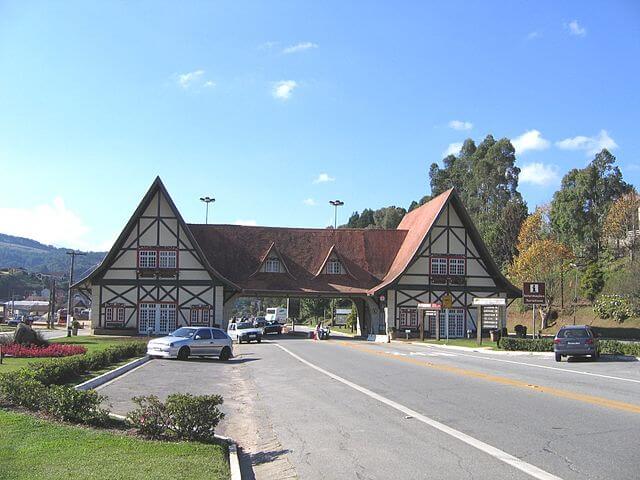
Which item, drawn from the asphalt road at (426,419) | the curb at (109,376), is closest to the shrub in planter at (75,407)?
the asphalt road at (426,419)

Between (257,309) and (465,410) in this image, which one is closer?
(465,410)

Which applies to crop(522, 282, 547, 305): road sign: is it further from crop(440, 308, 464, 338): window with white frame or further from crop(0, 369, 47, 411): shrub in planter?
crop(0, 369, 47, 411): shrub in planter

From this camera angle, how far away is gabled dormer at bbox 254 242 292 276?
56938 mm

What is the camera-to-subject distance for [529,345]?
34.2 m

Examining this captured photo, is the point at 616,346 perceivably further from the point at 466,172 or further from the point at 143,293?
the point at 466,172

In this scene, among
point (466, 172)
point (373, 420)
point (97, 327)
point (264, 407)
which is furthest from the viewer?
point (466, 172)

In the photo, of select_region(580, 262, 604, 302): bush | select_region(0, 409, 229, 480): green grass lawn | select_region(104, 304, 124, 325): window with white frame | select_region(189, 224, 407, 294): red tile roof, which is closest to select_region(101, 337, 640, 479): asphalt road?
select_region(0, 409, 229, 480): green grass lawn

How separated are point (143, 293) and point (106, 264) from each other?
11.8ft

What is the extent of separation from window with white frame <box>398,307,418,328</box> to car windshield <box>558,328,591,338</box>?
25.7 m

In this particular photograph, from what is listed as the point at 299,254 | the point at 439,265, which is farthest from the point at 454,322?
the point at 299,254

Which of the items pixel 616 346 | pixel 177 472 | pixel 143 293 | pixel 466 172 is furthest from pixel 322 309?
pixel 177 472

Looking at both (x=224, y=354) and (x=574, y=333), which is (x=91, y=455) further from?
(x=574, y=333)

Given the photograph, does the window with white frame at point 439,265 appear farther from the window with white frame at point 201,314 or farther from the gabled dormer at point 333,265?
the window with white frame at point 201,314

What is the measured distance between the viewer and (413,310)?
53531mm
